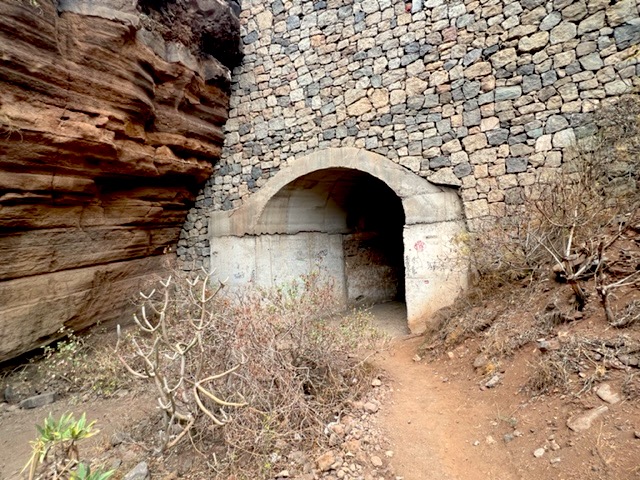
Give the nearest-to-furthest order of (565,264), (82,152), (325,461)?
(325,461) → (565,264) → (82,152)

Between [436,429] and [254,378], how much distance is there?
1484 mm

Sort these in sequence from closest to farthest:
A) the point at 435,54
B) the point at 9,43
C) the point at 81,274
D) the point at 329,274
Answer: the point at 9,43 → the point at 81,274 → the point at 435,54 → the point at 329,274

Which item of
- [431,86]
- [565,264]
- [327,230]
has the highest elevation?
[431,86]

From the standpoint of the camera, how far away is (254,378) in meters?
2.82

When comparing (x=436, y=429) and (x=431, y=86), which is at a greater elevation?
(x=431, y=86)

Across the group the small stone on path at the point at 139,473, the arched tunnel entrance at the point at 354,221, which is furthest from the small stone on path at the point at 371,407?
the arched tunnel entrance at the point at 354,221

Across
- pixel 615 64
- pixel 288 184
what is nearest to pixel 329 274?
pixel 288 184

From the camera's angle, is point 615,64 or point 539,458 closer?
point 539,458

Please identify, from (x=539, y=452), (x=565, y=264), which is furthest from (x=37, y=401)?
(x=565, y=264)

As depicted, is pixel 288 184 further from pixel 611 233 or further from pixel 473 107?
pixel 611 233

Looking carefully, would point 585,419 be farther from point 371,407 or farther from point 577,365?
point 371,407

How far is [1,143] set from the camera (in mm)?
3617

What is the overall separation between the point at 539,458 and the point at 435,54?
16.2 ft

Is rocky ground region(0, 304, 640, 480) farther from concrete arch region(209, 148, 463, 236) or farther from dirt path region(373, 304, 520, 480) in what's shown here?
concrete arch region(209, 148, 463, 236)
